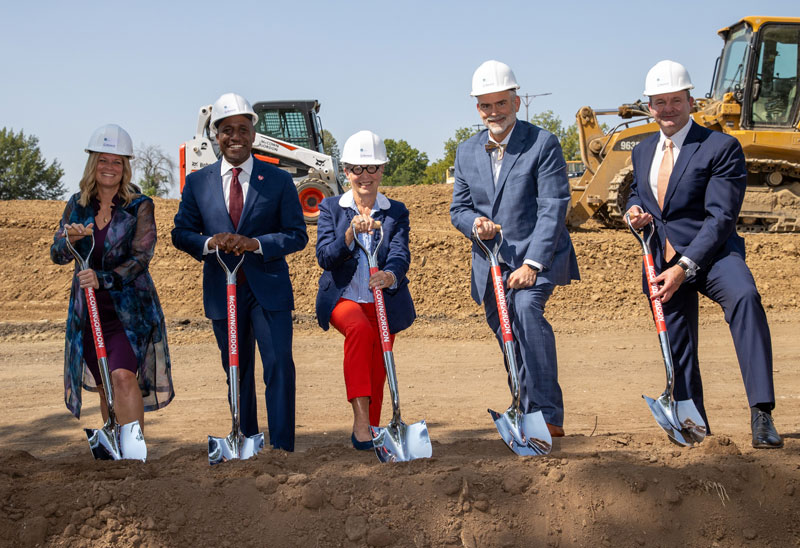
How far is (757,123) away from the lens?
16.3m

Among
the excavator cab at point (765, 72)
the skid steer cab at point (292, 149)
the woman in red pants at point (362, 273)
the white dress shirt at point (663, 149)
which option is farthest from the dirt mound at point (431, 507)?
the skid steer cab at point (292, 149)

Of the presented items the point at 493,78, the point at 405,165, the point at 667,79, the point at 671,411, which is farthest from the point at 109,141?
the point at 405,165

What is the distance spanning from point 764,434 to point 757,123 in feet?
43.2

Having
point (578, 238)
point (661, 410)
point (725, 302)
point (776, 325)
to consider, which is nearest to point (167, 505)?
point (661, 410)

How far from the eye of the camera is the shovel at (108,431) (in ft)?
16.0

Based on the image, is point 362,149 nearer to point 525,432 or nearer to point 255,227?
point 255,227

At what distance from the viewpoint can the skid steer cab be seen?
61.7 ft

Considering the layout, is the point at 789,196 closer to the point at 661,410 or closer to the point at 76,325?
the point at 661,410

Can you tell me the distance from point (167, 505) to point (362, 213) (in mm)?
2245

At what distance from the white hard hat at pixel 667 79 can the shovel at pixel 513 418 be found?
1211 millimetres

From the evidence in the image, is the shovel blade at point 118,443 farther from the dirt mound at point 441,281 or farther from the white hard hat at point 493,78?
the dirt mound at point 441,281

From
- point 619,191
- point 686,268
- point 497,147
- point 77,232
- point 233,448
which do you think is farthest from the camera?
point 619,191

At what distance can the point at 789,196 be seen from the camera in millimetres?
16547

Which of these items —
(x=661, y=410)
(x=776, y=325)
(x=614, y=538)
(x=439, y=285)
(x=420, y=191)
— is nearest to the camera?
(x=614, y=538)
